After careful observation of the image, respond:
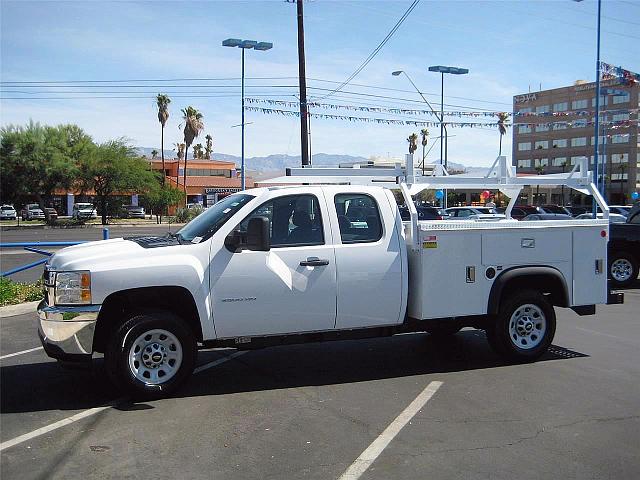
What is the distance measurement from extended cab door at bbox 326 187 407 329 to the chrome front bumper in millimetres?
2352

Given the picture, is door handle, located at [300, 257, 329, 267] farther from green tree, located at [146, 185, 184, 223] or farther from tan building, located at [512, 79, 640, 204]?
tan building, located at [512, 79, 640, 204]

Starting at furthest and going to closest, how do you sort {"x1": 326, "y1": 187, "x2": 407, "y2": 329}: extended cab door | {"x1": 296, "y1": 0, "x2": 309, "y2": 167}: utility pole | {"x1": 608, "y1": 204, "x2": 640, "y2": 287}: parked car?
{"x1": 296, "y1": 0, "x2": 309, "y2": 167}: utility pole < {"x1": 608, "y1": 204, "x2": 640, "y2": 287}: parked car < {"x1": 326, "y1": 187, "x2": 407, "y2": 329}: extended cab door

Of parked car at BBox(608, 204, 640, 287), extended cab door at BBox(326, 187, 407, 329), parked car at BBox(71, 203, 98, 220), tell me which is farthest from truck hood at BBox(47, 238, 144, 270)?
parked car at BBox(71, 203, 98, 220)

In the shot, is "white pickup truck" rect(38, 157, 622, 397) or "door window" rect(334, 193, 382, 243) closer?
"white pickup truck" rect(38, 157, 622, 397)

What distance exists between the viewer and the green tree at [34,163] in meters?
46.3

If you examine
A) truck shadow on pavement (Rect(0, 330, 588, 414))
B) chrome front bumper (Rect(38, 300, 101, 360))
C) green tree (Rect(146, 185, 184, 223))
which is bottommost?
truck shadow on pavement (Rect(0, 330, 588, 414))

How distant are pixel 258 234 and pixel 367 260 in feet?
3.98

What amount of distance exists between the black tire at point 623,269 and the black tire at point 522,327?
7.42 m

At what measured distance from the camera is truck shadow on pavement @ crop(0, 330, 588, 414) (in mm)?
5992

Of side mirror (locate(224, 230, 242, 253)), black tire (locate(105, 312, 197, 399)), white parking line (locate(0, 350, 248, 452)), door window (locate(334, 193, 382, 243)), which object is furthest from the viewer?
door window (locate(334, 193, 382, 243))

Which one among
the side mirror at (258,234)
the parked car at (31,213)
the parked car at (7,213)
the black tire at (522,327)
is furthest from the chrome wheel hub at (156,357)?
the parked car at (31,213)

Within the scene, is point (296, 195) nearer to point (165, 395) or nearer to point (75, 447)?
point (165, 395)

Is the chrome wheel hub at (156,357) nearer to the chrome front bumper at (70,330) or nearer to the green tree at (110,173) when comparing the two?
the chrome front bumper at (70,330)

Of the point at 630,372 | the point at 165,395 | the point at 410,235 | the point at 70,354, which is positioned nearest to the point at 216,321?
the point at 165,395
